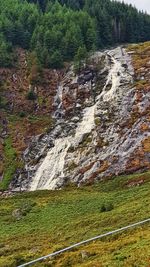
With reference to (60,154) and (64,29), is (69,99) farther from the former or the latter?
(64,29)

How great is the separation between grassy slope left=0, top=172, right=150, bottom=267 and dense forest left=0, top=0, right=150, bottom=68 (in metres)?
62.0

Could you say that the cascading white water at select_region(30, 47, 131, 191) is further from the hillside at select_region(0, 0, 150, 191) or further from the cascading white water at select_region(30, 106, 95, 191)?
the hillside at select_region(0, 0, 150, 191)

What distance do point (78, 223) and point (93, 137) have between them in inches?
1422

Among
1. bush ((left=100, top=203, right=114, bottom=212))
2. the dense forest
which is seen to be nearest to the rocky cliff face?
the dense forest

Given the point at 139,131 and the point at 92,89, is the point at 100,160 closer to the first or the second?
the point at 139,131

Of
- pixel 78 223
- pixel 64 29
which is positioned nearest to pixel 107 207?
pixel 78 223

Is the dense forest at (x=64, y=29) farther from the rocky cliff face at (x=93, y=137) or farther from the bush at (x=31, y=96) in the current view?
the rocky cliff face at (x=93, y=137)

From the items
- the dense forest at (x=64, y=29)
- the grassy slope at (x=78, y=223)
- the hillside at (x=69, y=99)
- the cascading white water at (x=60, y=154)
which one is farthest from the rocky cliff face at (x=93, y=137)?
the dense forest at (x=64, y=29)

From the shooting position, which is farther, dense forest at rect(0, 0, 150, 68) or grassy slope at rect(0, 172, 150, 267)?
dense forest at rect(0, 0, 150, 68)

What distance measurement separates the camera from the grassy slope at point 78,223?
100 ft

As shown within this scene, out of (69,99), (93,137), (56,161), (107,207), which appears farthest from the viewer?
(69,99)

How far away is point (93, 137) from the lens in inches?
3086

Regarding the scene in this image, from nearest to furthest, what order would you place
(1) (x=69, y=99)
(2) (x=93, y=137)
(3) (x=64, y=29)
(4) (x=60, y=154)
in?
(4) (x=60, y=154), (2) (x=93, y=137), (1) (x=69, y=99), (3) (x=64, y=29)

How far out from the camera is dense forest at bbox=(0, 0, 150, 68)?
5039 inches
